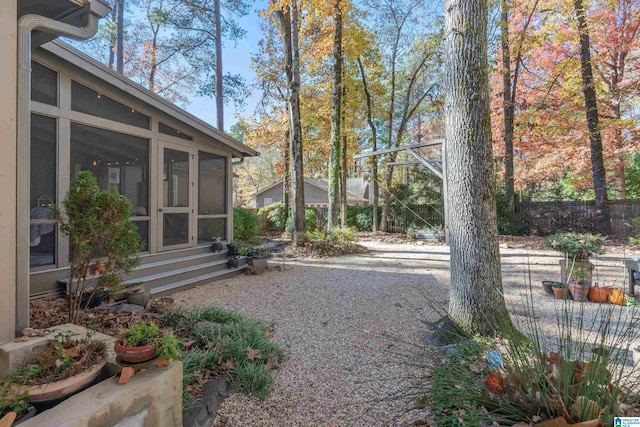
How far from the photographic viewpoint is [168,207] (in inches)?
227

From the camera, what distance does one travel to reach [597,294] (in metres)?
4.30

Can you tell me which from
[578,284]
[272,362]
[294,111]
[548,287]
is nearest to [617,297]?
[578,284]

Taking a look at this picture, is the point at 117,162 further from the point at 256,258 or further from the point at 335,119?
the point at 335,119

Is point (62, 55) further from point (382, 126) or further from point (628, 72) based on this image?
point (628, 72)

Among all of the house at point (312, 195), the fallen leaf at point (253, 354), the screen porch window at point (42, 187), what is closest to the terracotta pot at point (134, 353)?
the fallen leaf at point (253, 354)

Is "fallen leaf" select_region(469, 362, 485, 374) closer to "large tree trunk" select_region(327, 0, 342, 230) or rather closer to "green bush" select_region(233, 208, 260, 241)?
"large tree trunk" select_region(327, 0, 342, 230)

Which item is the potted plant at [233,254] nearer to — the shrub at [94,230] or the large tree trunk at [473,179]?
the shrub at [94,230]

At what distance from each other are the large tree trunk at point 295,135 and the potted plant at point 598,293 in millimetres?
6614

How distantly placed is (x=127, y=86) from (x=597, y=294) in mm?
7461

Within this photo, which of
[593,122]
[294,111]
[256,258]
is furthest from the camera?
[593,122]

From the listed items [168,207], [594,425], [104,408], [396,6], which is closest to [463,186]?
[594,425]

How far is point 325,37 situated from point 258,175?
23.3 m

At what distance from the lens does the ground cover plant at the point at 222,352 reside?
2.31m

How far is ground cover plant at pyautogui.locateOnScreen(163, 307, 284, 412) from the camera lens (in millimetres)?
2311
